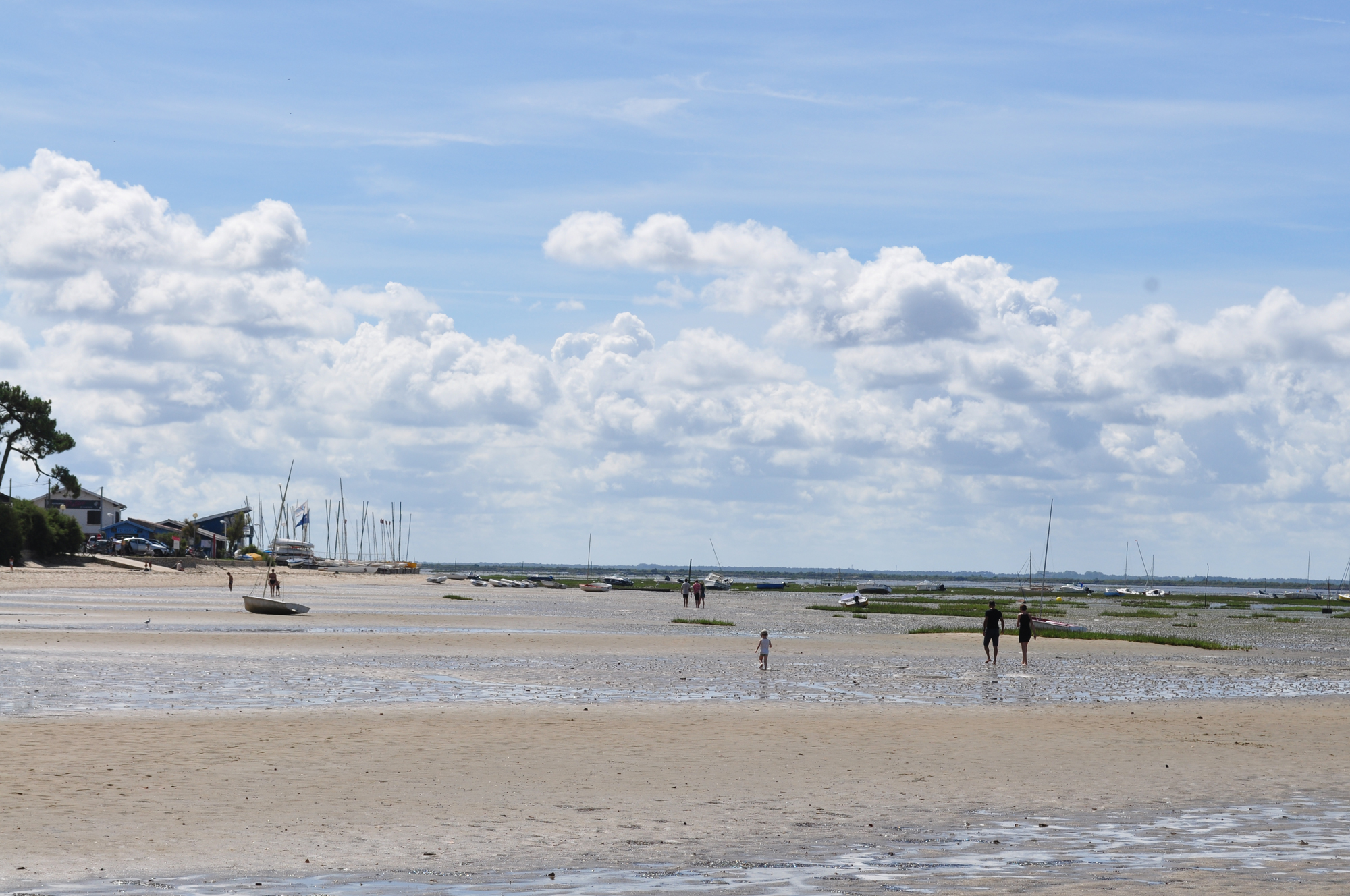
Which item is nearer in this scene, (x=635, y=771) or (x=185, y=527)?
(x=635, y=771)

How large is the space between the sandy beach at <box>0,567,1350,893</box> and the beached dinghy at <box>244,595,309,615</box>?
20954 millimetres

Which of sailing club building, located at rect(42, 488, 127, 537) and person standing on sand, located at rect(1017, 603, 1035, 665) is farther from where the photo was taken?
sailing club building, located at rect(42, 488, 127, 537)

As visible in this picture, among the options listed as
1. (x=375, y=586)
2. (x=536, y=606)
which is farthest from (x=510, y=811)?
(x=375, y=586)

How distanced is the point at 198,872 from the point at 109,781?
5.19 meters

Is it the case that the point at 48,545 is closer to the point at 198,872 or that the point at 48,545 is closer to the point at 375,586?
the point at 375,586

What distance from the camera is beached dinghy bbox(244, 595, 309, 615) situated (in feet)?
202

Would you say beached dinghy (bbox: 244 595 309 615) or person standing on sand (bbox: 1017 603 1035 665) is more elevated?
person standing on sand (bbox: 1017 603 1035 665)

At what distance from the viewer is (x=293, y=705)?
990 inches

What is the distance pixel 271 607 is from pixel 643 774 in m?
47.9

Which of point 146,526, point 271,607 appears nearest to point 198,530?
point 146,526

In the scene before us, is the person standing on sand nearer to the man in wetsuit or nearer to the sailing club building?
the man in wetsuit

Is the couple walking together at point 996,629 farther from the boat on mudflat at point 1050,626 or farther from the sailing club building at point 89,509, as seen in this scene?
the sailing club building at point 89,509

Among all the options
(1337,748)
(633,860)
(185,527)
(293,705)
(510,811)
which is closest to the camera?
(633,860)

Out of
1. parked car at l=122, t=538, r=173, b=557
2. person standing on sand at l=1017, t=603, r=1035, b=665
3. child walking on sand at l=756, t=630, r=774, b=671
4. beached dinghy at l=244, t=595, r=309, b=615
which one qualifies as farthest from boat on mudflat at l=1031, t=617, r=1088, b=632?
parked car at l=122, t=538, r=173, b=557
